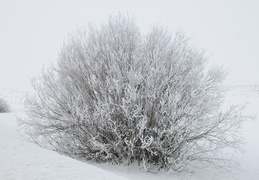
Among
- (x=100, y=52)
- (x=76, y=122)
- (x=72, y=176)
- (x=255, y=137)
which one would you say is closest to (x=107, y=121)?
(x=76, y=122)

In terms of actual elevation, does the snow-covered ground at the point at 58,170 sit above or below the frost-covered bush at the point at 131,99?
below

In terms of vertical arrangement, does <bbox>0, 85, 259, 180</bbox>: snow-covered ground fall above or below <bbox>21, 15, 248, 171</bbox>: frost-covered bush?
below

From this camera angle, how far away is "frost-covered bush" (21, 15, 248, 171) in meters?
5.62

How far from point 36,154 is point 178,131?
10.5ft

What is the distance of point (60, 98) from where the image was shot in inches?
243

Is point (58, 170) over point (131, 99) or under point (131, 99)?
under

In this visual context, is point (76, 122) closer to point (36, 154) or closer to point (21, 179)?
point (36, 154)

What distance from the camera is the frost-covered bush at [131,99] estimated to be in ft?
18.5

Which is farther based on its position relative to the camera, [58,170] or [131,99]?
[131,99]

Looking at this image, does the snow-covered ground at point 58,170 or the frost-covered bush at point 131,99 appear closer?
the snow-covered ground at point 58,170

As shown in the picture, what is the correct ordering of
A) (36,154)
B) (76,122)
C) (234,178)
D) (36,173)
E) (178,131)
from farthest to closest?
1. (234,178)
2. (76,122)
3. (178,131)
4. (36,154)
5. (36,173)

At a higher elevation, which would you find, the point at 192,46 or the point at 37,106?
the point at 192,46

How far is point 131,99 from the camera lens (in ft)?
17.9

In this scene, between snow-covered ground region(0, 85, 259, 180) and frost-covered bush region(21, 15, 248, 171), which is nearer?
snow-covered ground region(0, 85, 259, 180)
